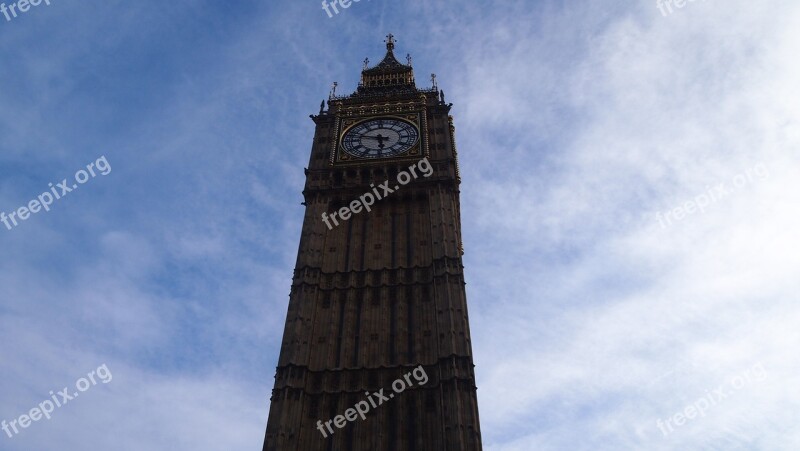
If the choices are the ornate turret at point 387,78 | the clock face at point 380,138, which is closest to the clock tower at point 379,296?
the clock face at point 380,138

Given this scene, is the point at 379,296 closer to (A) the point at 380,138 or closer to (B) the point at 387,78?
(A) the point at 380,138

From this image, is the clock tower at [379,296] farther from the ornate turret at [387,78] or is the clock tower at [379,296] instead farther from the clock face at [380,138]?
the ornate turret at [387,78]

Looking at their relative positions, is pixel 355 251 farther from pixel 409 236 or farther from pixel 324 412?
pixel 324 412

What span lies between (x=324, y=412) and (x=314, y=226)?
15319 mm

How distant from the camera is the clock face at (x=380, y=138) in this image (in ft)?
185

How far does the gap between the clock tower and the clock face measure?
0.35 ft

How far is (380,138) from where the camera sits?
190 ft

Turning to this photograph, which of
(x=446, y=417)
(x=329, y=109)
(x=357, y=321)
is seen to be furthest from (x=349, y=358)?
(x=329, y=109)

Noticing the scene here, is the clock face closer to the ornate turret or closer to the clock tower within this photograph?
the clock tower

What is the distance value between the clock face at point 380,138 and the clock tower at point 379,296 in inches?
4.2

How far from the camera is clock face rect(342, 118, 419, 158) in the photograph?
5650cm

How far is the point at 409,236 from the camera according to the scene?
50.2m

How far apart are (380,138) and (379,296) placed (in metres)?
16.6

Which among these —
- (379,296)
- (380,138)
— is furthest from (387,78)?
(379,296)
